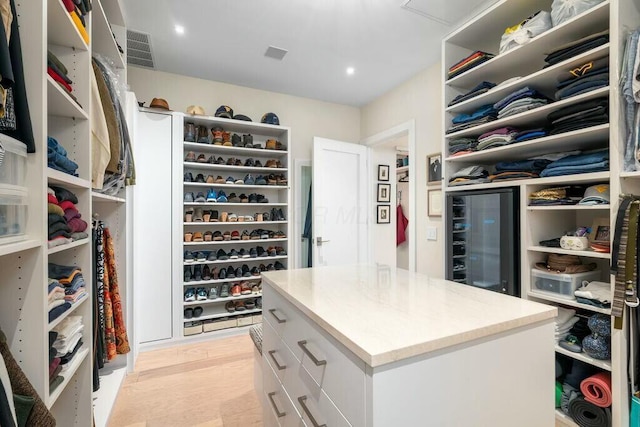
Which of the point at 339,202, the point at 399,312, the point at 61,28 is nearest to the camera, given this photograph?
the point at 399,312

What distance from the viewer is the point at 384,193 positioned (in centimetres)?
382

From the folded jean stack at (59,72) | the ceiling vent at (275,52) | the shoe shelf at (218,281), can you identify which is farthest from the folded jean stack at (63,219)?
the ceiling vent at (275,52)

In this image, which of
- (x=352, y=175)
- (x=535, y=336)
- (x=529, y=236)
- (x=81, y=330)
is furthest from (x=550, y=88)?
(x=81, y=330)

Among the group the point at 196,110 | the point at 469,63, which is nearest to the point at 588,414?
the point at 469,63

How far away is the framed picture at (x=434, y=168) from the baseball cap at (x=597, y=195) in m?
1.19

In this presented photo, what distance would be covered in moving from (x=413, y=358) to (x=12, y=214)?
1146 millimetres

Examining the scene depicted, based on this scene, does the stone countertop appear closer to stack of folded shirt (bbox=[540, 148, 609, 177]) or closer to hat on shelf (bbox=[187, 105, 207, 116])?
stack of folded shirt (bbox=[540, 148, 609, 177])

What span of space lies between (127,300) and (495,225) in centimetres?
264

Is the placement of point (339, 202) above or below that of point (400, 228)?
above

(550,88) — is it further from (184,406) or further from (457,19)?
(184,406)

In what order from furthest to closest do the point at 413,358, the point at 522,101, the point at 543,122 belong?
the point at 543,122
the point at 522,101
the point at 413,358

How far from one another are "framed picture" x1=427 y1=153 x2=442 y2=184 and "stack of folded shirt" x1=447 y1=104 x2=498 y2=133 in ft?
1.53

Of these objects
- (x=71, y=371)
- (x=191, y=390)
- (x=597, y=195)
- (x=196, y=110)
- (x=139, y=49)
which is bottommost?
(x=191, y=390)

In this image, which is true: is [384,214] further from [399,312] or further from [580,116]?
[399,312]
